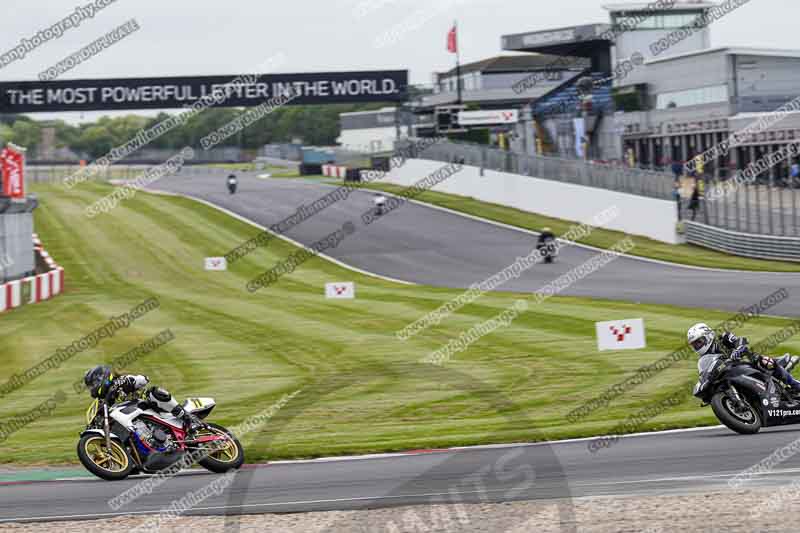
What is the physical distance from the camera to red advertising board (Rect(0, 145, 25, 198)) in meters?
41.0

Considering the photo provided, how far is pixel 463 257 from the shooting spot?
46281 mm

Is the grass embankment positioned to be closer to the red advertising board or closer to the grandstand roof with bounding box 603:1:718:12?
the red advertising board

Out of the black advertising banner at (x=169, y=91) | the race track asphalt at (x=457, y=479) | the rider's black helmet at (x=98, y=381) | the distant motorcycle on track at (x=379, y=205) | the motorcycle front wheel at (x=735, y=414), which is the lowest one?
the race track asphalt at (x=457, y=479)

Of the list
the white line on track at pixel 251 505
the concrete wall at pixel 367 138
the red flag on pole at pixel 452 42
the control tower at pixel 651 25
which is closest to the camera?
the white line on track at pixel 251 505

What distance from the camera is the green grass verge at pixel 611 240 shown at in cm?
3897

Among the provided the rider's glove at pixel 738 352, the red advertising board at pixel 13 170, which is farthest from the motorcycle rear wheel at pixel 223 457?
the red advertising board at pixel 13 170

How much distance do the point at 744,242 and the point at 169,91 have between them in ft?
92.0

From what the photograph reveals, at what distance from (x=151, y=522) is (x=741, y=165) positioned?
179 feet

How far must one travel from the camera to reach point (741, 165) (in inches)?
2376

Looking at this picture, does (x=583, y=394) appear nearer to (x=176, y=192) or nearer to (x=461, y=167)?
(x=461, y=167)

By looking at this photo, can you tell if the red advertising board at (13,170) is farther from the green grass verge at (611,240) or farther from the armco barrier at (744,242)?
the armco barrier at (744,242)

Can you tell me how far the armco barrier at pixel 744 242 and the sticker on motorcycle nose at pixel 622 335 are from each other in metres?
20.0

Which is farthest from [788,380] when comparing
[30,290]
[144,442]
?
[30,290]

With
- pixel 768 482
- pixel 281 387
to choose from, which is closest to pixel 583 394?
pixel 281 387
